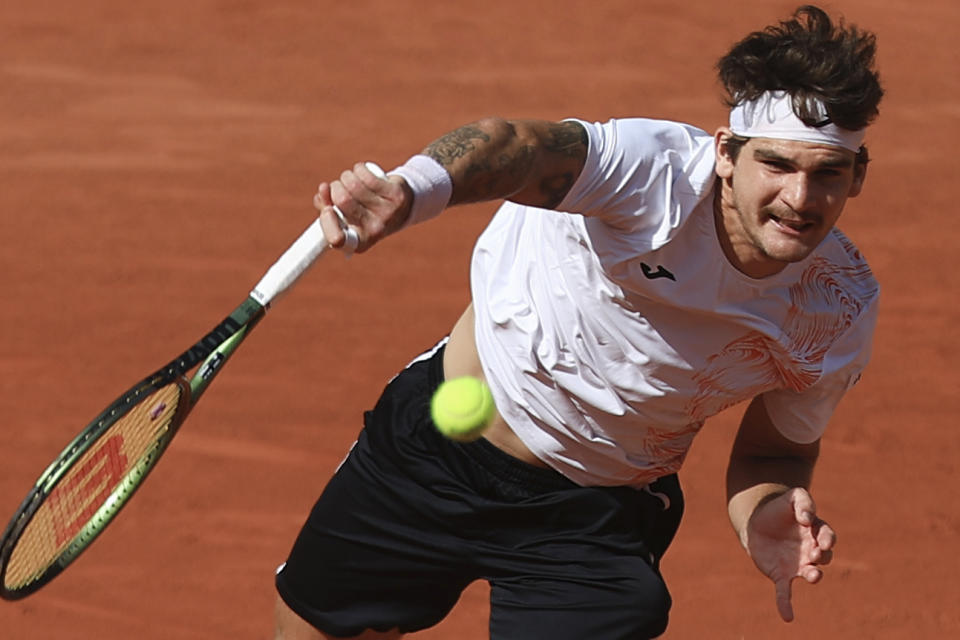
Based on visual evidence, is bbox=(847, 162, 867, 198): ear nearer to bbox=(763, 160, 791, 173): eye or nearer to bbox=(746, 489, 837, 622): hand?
bbox=(763, 160, 791, 173): eye

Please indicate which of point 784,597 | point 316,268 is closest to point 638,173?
point 784,597

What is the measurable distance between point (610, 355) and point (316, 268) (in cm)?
376

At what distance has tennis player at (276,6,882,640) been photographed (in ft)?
10.2

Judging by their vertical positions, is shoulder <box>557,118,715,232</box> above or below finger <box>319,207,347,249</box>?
below

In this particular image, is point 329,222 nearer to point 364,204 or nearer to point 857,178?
point 364,204

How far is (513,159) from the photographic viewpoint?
292 centimetres

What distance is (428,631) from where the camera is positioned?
503 centimetres

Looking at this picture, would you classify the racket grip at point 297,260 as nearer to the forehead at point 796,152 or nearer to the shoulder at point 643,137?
→ the shoulder at point 643,137

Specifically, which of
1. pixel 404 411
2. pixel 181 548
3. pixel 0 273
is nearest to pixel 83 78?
pixel 0 273

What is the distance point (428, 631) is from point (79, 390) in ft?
6.25

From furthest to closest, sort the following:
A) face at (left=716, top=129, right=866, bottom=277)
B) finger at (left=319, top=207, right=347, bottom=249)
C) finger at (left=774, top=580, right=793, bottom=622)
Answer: finger at (left=774, top=580, right=793, bottom=622)
face at (left=716, top=129, right=866, bottom=277)
finger at (left=319, top=207, right=347, bottom=249)

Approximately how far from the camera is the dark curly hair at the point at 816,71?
3.18 metres

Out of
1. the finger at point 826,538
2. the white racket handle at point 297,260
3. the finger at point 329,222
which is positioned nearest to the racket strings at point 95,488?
the white racket handle at point 297,260

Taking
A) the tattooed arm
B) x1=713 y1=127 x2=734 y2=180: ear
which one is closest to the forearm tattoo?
the tattooed arm
